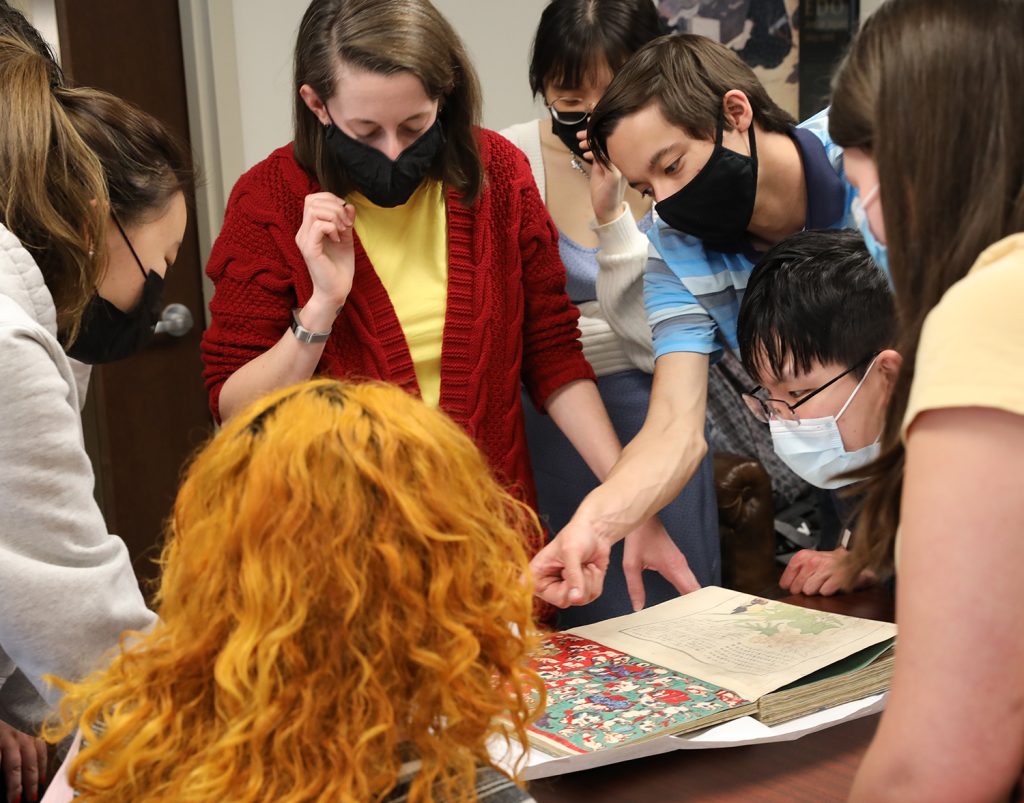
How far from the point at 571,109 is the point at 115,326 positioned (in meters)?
0.91

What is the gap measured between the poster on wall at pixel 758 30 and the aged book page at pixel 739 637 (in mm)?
2410

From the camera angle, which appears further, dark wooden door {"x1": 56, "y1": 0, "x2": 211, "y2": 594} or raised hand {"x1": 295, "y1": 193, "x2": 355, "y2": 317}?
dark wooden door {"x1": 56, "y1": 0, "x2": 211, "y2": 594}

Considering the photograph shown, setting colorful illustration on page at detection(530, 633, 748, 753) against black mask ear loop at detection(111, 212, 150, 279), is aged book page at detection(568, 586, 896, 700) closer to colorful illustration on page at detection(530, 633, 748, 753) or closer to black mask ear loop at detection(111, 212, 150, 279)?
colorful illustration on page at detection(530, 633, 748, 753)

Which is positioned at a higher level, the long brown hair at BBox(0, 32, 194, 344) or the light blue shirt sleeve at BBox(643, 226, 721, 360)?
the long brown hair at BBox(0, 32, 194, 344)

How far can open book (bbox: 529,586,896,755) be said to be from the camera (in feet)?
3.69

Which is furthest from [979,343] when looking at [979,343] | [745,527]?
[745,527]

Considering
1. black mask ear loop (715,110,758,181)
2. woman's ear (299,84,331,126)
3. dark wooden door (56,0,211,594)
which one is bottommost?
A: dark wooden door (56,0,211,594)

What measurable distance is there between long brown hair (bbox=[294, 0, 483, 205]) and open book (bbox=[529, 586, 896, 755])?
0.74 meters

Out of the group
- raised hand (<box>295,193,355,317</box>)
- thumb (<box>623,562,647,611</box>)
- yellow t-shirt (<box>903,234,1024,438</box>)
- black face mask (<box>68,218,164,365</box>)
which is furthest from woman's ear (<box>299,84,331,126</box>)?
yellow t-shirt (<box>903,234,1024,438</box>)

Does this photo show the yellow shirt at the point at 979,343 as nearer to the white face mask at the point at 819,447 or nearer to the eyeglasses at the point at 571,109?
the white face mask at the point at 819,447

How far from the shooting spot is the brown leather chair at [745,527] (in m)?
2.06

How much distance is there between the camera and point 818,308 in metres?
1.51

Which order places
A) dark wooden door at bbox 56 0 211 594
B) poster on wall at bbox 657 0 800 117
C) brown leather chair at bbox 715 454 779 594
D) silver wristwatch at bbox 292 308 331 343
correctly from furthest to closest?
poster on wall at bbox 657 0 800 117 → dark wooden door at bbox 56 0 211 594 → brown leather chair at bbox 715 454 779 594 → silver wristwatch at bbox 292 308 331 343

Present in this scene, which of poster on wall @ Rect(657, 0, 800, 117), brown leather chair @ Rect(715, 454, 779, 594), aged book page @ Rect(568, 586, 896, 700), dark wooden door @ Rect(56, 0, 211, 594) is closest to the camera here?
aged book page @ Rect(568, 586, 896, 700)
